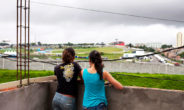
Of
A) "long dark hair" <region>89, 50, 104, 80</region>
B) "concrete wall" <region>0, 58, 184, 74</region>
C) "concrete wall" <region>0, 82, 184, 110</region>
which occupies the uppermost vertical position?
"long dark hair" <region>89, 50, 104, 80</region>

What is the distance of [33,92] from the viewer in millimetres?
2812

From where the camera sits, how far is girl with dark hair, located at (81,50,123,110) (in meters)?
2.02

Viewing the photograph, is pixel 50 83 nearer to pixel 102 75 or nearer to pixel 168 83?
pixel 102 75

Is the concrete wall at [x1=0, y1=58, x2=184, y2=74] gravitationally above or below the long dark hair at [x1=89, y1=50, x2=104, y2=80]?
below

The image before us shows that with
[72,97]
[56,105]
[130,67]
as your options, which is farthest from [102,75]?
[130,67]

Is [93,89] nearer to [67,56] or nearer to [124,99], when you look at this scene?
[67,56]

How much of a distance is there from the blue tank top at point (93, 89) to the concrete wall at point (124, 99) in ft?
1.90

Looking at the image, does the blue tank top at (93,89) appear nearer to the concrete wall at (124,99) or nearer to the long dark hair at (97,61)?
the long dark hair at (97,61)

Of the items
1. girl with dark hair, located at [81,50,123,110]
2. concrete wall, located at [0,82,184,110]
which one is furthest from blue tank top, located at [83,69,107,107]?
concrete wall, located at [0,82,184,110]

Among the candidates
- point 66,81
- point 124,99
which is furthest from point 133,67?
point 66,81

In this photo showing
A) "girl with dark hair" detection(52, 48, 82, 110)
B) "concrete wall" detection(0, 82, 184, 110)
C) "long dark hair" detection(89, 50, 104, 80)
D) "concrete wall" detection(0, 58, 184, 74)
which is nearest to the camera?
"long dark hair" detection(89, 50, 104, 80)

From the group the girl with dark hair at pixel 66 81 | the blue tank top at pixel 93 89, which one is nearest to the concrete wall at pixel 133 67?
the girl with dark hair at pixel 66 81

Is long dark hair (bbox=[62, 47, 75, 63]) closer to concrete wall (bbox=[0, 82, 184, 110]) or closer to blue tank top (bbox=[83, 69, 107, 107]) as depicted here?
blue tank top (bbox=[83, 69, 107, 107])

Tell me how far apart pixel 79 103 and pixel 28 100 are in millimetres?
699
